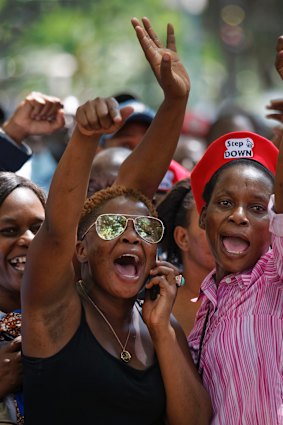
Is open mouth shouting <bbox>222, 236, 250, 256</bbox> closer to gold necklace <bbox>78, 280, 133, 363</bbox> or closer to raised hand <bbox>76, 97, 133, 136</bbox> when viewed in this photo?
gold necklace <bbox>78, 280, 133, 363</bbox>

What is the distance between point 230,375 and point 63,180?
1.01 metres

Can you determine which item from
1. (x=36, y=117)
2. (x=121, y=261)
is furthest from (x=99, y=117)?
(x=36, y=117)

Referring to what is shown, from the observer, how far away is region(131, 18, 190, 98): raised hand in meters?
4.07

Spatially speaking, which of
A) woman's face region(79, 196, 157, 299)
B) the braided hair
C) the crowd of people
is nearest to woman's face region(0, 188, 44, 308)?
the crowd of people

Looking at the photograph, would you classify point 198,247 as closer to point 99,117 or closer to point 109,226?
point 109,226

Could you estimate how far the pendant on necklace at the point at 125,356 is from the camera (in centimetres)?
382

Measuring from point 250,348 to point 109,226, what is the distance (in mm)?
729

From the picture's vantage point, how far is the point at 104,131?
3.44 m

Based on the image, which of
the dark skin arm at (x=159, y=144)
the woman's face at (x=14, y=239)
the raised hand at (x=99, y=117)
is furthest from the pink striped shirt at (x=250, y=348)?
the woman's face at (x=14, y=239)

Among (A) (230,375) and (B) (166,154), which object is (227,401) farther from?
(B) (166,154)

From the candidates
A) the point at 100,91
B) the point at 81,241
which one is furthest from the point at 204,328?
the point at 100,91

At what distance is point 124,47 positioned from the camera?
27.3 metres

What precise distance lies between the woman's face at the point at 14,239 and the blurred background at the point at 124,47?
16299 mm

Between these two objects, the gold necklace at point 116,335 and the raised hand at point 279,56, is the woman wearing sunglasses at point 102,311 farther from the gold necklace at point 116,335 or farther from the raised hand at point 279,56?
the raised hand at point 279,56
